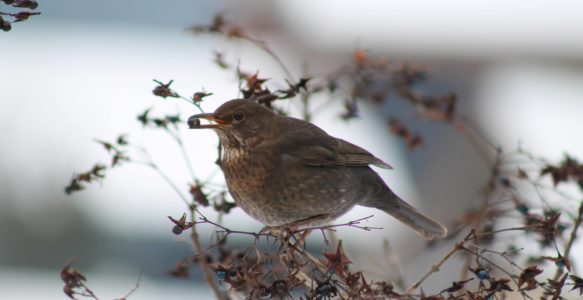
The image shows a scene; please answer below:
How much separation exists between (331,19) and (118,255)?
6.20 meters

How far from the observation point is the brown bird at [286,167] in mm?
3555

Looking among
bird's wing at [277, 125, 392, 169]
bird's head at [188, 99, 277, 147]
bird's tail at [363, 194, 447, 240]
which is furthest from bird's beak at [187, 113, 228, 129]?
bird's tail at [363, 194, 447, 240]

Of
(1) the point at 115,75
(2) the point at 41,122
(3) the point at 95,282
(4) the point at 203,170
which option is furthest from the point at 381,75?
(1) the point at 115,75

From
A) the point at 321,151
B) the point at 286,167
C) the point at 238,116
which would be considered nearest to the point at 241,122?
the point at 238,116

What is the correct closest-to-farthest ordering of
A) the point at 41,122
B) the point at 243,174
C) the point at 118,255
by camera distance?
1. the point at 243,174
2. the point at 118,255
3. the point at 41,122

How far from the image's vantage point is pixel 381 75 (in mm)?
3805

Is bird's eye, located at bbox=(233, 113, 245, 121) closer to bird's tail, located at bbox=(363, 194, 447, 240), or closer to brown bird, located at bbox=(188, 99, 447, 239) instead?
brown bird, located at bbox=(188, 99, 447, 239)

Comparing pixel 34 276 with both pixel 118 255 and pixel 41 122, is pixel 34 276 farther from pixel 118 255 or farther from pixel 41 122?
pixel 41 122

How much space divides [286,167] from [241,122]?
0.87ft

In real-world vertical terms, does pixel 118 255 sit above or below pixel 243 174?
below

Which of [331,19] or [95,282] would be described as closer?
[95,282]

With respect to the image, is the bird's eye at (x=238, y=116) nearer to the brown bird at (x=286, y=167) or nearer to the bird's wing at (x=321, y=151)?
the brown bird at (x=286, y=167)

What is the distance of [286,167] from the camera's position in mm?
3699

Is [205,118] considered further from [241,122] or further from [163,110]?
[163,110]
